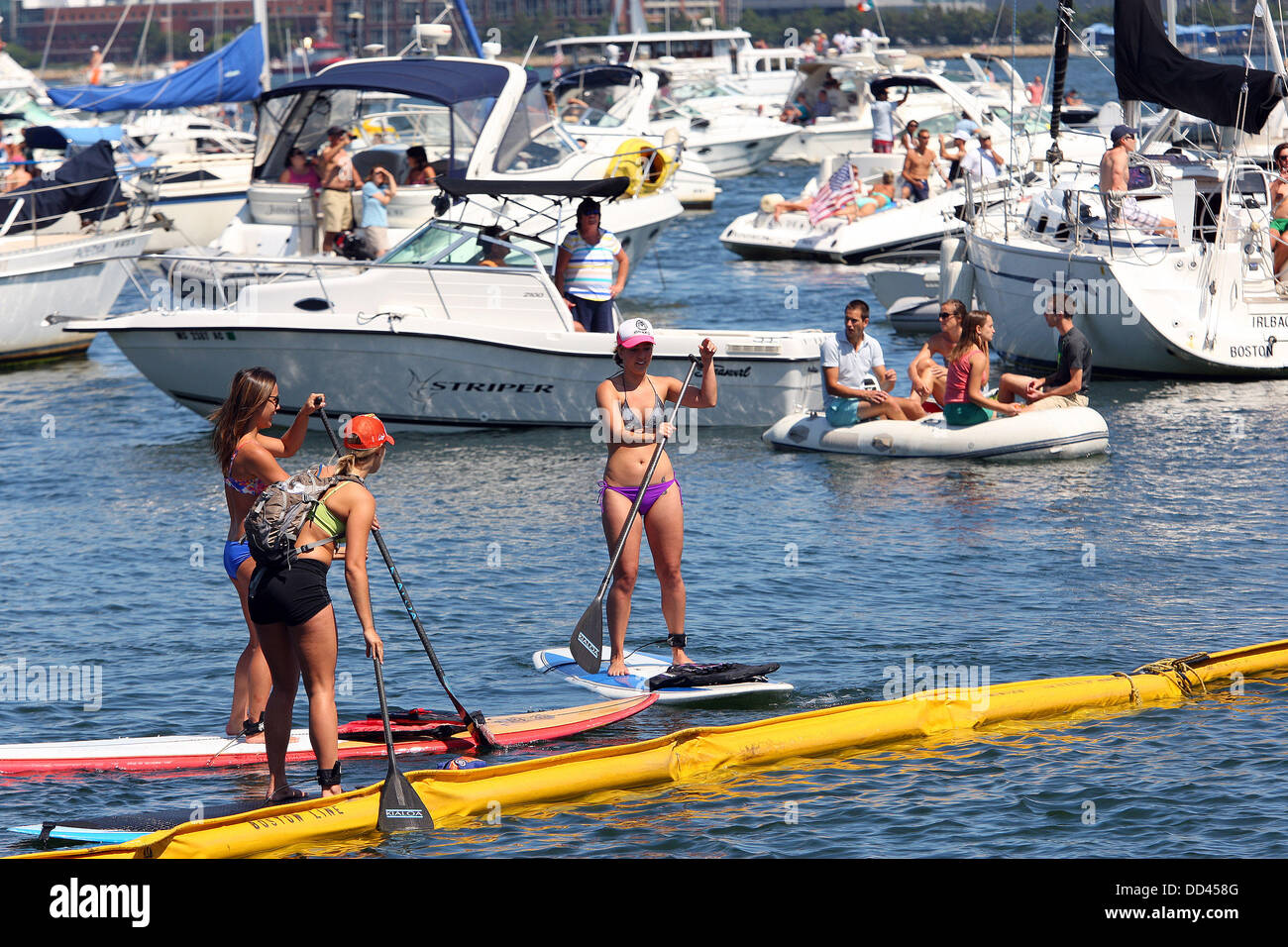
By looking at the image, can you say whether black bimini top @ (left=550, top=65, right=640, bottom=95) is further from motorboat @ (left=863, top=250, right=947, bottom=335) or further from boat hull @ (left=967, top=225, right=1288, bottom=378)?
boat hull @ (left=967, top=225, right=1288, bottom=378)

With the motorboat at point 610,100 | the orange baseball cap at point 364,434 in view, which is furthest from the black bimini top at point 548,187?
the motorboat at point 610,100

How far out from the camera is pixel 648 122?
117 ft

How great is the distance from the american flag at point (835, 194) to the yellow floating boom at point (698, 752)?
19.3 m

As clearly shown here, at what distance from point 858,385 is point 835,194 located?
13720 mm

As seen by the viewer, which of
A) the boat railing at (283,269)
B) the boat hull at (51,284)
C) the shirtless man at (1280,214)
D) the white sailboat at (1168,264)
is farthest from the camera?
the boat hull at (51,284)

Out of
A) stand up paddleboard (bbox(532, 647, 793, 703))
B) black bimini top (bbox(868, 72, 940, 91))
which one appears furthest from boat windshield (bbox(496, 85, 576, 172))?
black bimini top (bbox(868, 72, 940, 91))

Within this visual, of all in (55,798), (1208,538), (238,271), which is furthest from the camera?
(238,271)

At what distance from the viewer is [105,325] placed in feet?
48.8

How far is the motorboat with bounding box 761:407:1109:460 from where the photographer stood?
13633 millimetres

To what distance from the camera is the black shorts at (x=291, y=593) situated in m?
6.61

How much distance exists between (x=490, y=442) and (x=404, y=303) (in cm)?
149

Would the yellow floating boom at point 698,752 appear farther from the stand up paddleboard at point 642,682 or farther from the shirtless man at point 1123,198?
the shirtless man at point 1123,198
